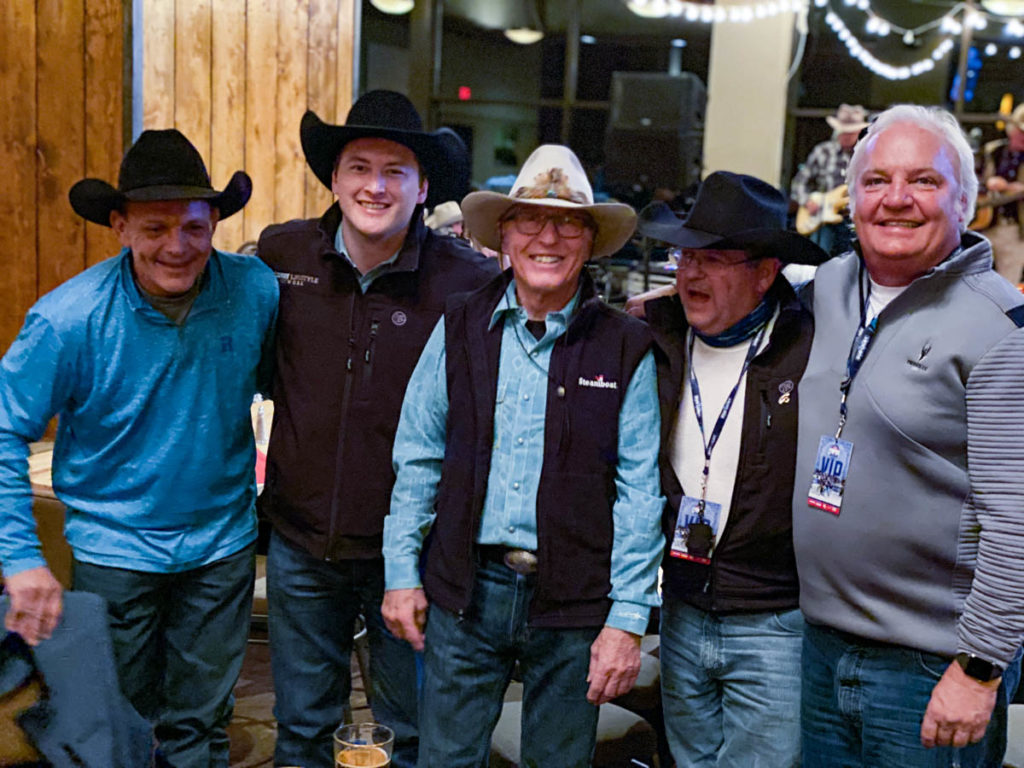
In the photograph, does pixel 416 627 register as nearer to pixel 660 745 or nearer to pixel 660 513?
pixel 660 513

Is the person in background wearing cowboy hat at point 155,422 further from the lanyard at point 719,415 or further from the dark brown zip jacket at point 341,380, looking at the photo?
the lanyard at point 719,415

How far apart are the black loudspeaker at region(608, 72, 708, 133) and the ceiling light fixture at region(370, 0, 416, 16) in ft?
14.5

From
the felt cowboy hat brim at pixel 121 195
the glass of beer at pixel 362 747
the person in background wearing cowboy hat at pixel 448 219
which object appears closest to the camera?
the glass of beer at pixel 362 747

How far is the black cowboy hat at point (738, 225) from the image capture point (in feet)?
6.70

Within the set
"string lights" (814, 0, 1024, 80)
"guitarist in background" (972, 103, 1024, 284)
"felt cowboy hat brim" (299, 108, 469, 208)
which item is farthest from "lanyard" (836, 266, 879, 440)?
"string lights" (814, 0, 1024, 80)

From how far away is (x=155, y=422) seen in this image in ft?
7.57

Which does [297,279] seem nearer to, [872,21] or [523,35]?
[872,21]

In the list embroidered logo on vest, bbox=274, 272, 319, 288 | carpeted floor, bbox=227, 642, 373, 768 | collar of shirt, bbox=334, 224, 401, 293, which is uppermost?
collar of shirt, bbox=334, 224, 401, 293

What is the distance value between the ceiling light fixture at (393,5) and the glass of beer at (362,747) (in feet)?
41.4

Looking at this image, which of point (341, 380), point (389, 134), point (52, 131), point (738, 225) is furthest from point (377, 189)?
point (52, 131)

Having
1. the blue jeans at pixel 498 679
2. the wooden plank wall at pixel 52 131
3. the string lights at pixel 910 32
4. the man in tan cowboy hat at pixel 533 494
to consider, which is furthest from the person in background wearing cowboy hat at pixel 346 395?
the string lights at pixel 910 32

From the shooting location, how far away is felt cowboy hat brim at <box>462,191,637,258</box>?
2.13 metres

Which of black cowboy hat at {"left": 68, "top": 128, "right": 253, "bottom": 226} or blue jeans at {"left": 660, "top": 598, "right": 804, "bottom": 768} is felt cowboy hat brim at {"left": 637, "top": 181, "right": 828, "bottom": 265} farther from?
black cowboy hat at {"left": 68, "top": 128, "right": 253, "bottom": 226}

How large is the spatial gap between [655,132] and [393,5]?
A: 16.8 ft
